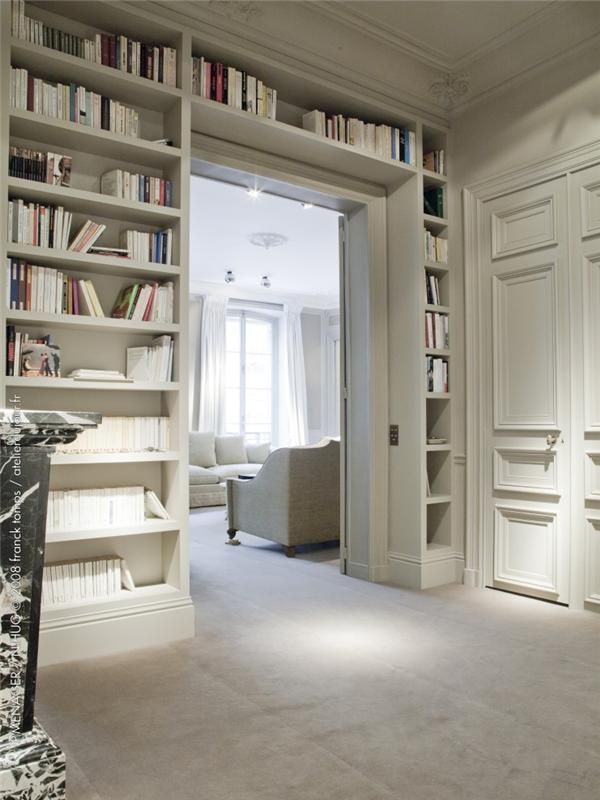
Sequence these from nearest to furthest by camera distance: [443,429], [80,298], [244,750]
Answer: [244,750] → [80,298] → [443,429]

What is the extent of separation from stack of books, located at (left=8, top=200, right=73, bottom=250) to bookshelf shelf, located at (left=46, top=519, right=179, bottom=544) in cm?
126

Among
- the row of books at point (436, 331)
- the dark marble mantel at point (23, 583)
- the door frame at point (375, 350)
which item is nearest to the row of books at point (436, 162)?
the door frame at point (375, 350)

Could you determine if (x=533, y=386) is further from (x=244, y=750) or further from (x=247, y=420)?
(x=247, y=420)

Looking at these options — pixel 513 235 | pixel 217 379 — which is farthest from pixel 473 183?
pixel 217 379

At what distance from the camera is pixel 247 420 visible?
33.5 ft

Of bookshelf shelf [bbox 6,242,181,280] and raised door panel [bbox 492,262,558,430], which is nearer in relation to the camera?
bookshelf shelf [bbox 6,242,181,280]

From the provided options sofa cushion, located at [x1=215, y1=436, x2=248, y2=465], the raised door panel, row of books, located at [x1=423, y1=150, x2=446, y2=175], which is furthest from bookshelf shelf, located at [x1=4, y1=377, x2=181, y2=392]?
sofa cushion, located at [x1=215, y1=436, x2=248, y2=465]

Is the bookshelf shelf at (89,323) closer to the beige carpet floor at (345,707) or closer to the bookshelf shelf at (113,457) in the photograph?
the bookshelf shelf at (113,457)

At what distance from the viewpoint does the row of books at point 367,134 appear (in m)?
3.74

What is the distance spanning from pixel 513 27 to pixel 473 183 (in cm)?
89

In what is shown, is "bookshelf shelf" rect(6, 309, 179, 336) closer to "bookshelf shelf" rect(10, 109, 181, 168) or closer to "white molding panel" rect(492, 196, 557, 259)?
"bookshelf shelf" rect(10, 109, 181, 168)

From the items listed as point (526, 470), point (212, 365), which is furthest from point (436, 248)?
point (212, 365)

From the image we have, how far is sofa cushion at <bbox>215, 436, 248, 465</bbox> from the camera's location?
9.16 m

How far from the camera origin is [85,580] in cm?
296
